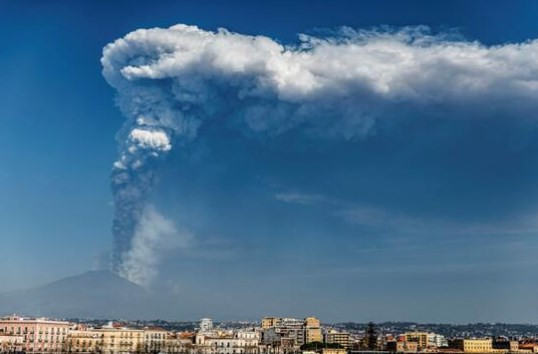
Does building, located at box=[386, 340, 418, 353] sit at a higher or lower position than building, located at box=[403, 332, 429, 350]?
lower

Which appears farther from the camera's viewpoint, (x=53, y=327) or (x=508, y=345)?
(x=508, y=345)

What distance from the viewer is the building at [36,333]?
60094 millimetres

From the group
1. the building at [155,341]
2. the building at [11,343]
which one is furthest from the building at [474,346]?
the building at [11,343]

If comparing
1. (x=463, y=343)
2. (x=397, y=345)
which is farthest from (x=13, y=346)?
(x=463, y=343)

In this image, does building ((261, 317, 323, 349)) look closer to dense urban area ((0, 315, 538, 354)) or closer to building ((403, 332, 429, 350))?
dense urban area ((0, 315, 538, 354))

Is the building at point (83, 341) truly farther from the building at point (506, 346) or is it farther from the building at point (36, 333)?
the building at point (506, 346)

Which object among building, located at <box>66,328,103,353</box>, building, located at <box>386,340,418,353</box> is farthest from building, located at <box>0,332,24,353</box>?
building, located at <box>386,340,418,353</box>

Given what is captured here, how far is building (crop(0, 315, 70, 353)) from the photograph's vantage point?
197ft

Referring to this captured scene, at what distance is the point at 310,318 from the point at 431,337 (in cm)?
2069

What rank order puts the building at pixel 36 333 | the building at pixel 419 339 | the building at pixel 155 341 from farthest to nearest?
the building at pixel 419 339
the building at pixel 155 341
the building at pixel 36 333

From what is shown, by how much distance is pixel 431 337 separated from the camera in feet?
372

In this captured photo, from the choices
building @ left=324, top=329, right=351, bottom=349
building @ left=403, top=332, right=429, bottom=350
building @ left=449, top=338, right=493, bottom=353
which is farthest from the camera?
building @ left=324, top=329, right=351, bottom=349

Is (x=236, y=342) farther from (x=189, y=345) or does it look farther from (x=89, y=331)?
(x=89, y=331)

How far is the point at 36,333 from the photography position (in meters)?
60.7
